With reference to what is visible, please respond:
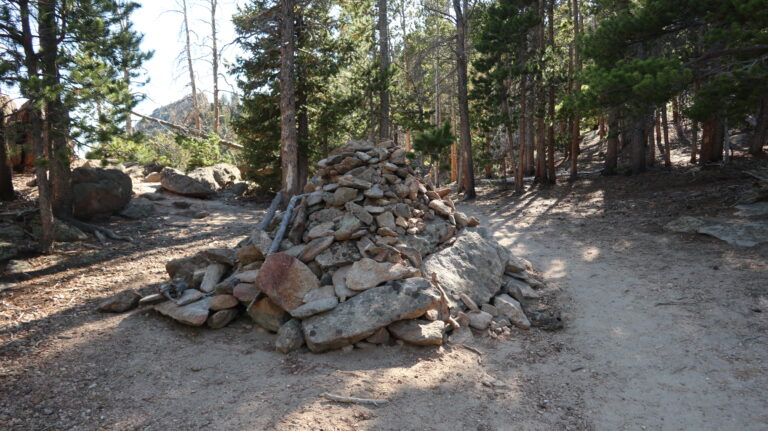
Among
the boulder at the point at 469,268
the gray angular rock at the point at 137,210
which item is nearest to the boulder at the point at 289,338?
the boulder at the point at 469,268

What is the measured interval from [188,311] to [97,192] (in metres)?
8.54

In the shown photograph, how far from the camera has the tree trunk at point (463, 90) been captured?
16.4 meters

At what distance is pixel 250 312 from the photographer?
230 inches

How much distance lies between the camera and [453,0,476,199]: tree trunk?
53.7ft

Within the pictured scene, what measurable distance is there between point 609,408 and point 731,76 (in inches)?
325

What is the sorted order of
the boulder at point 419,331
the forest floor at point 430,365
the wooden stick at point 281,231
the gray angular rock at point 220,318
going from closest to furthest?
the forest floor at point 430,365 < the boulder at point 419,331 < the gray angular rock at point 220,318 < the wooden stick at point 281,231

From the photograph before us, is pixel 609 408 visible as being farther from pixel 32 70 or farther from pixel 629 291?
pixel 32 70

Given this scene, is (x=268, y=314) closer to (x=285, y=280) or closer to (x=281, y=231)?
(x=285, y=280)

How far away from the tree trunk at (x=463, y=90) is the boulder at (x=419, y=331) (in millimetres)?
13287

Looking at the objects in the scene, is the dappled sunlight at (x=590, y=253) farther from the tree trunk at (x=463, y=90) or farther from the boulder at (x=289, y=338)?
the tree trunk at (x=463, y=90)

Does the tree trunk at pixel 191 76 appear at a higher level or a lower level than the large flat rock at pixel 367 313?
higher

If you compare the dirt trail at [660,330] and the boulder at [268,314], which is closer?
the dirt trail at [660,330]

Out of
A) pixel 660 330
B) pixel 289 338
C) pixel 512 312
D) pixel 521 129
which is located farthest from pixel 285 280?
pixel 521 129

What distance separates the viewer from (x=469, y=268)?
274 inches
